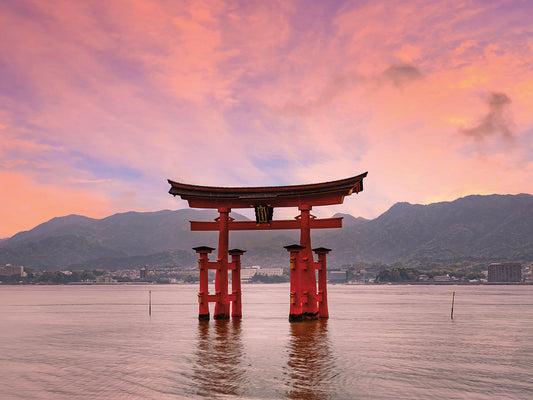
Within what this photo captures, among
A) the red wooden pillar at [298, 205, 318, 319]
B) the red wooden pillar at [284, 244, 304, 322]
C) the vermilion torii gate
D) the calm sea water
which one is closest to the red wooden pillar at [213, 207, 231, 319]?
the vermilion torii gate

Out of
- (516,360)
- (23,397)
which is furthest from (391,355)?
(23,397)

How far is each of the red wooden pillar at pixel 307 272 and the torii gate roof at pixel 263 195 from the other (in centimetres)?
81

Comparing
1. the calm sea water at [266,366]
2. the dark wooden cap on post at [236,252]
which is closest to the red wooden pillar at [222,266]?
the dark wooden cap on post at [236,252]

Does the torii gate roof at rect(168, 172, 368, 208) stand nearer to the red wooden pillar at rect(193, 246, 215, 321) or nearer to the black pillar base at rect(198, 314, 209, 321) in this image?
the red wooden pillar at rect(193, 246, 215, 321)

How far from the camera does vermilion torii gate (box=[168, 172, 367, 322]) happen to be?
2344cm

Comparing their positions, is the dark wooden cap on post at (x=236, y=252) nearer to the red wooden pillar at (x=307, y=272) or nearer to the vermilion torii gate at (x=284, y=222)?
the vermilion torii gate at (x=284, y=222)

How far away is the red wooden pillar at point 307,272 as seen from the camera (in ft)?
77.0

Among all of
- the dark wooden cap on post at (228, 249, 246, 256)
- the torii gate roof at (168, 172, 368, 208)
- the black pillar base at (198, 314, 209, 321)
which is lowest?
the black pillar base at (198, 314, 209, 321)

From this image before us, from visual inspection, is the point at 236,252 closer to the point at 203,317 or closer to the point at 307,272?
the point at 203,317

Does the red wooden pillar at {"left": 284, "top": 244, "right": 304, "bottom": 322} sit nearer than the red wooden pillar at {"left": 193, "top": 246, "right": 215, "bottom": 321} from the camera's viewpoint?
Yes

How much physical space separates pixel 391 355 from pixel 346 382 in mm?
5913

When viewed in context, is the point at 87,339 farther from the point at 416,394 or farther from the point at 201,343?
the point at 416,394

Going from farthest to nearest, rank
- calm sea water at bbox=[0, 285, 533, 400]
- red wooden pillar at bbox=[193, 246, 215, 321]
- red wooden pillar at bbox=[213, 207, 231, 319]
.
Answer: red wooden pillar at bbox=[213, 207, 231, 319] < red wooden pillar at bbox=[193, 246, 215, 321] < calm sea water at bbox=[0, 285, 533, 400]

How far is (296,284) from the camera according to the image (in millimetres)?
23156
